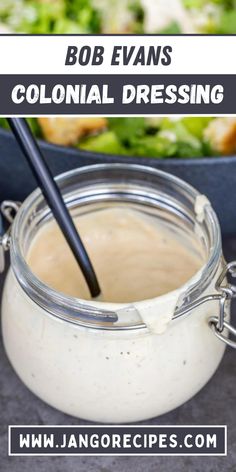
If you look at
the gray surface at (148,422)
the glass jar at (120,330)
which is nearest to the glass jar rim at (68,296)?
the glass jar at (120,330)

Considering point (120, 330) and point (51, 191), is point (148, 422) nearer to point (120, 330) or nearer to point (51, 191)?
point (120, 330)

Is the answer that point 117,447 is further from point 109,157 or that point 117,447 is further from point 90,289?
point 109,157

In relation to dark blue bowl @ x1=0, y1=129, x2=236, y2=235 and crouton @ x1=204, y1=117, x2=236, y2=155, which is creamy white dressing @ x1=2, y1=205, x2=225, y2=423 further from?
crouton @ x1=204, y1=117, x2=236, y2=155

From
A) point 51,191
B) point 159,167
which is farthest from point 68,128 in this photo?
point 51,191

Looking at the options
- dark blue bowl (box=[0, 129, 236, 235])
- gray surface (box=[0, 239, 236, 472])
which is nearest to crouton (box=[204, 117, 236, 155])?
dark blue bowl (box=[0, 129, 236, 235])

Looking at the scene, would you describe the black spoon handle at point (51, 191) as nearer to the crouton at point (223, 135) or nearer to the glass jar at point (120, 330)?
the glass jar at point (120, 330)

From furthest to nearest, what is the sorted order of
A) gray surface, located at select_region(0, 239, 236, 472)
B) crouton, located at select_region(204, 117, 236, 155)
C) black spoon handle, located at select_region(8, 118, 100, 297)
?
1. crouton, located at select_region(204, 117, 236, 155)
2. gray surface, located at select_region(0, 239, 236, 472)
3. black spoon handle, located at select_region(8, 118, 100, 297)
